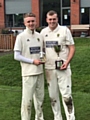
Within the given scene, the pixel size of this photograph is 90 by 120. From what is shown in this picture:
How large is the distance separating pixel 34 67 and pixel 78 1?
2376 cm

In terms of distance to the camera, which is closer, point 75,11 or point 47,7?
point 75,11

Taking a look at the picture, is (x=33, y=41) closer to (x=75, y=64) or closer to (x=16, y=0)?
(x=75, y=64)

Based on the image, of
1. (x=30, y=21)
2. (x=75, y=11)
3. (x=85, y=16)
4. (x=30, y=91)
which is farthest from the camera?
(x=75, y=11)

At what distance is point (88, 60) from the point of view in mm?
11688

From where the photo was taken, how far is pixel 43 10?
2988 cm

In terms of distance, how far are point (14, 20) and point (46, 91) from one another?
23786 mm

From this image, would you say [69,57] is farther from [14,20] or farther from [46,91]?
[14,20]

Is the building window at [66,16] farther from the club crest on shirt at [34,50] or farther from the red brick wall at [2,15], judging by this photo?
the club crest on shirt at [34,50]

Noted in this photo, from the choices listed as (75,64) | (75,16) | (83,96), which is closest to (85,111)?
(83,96)

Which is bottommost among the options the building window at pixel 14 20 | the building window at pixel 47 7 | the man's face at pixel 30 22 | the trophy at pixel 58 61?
the trophy at pixel 58 61

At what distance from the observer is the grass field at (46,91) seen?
6.24 m

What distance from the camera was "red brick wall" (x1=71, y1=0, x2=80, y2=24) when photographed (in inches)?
1097

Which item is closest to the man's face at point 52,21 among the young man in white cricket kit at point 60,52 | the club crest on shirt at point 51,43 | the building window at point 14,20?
the young man in white cricket kit at point 60,52

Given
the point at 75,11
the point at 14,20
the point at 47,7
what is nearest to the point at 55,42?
the point at 75,11
